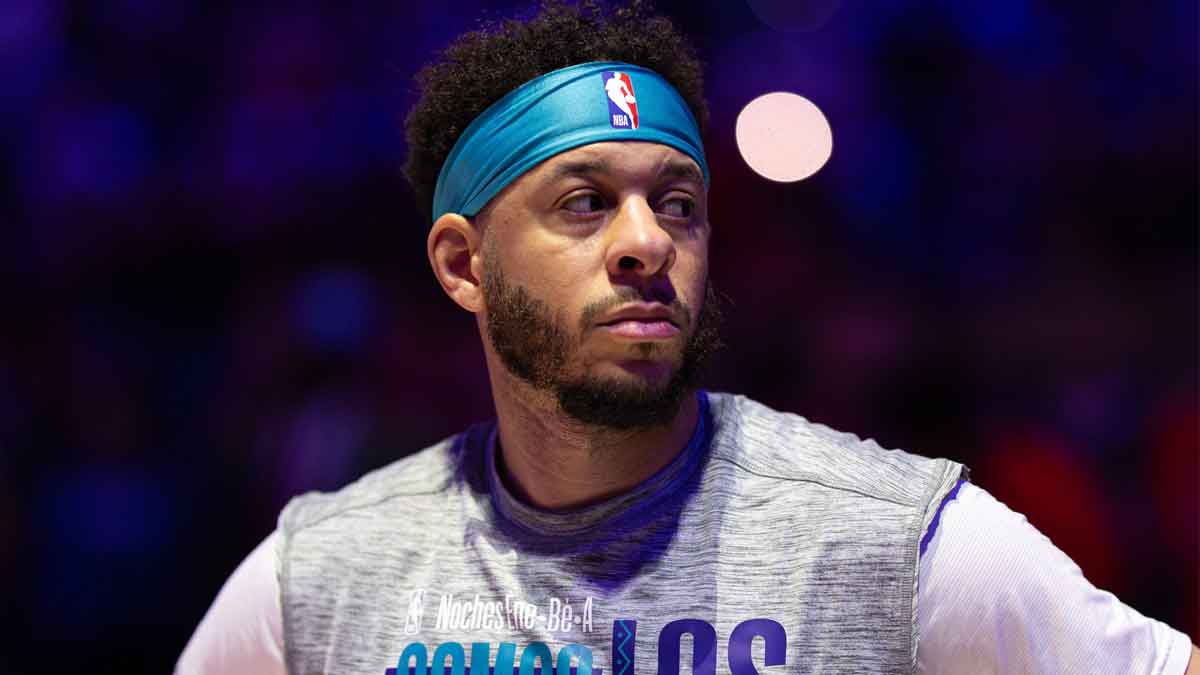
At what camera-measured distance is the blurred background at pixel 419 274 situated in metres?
2.59

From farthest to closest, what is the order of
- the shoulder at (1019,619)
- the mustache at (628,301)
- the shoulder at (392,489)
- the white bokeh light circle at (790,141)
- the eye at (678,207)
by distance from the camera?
the white bokeh light circle at (790,141)
the shoulder at (392,489)
the eye at (678,207)
the mustache at (628,301)
the shoulder at (1019,619)

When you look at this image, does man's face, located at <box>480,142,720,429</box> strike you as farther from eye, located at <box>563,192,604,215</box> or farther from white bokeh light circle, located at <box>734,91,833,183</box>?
white bokeh light circle, located at <box>734,91,833,183</box>

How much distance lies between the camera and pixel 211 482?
2764 millimetres

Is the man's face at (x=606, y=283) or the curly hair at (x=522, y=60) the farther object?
the curly hair at (x=522, y=60)

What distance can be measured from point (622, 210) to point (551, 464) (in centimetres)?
39

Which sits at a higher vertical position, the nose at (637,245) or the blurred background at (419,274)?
the blurred background at (419,274)

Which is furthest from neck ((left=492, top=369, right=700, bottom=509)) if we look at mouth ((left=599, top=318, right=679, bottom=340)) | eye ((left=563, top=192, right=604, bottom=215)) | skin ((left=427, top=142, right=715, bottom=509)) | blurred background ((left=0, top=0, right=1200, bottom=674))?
blurred background ((left=0, top=0, right=1200, bottom=674))

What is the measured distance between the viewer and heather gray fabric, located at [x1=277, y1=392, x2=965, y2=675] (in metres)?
1.38

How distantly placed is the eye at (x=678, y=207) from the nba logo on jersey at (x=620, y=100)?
0.12 metres

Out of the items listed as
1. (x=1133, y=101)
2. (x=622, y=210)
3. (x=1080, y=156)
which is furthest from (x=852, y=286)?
(x=622, y=210)

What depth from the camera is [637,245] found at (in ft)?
4.82

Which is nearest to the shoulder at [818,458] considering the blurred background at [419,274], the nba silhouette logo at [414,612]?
the nba silhouette logo at [414,612]

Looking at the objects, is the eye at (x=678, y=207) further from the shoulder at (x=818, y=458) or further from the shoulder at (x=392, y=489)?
the shoulder at (x=392, y=489)

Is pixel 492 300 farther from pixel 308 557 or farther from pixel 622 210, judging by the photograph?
pixel 308 557
